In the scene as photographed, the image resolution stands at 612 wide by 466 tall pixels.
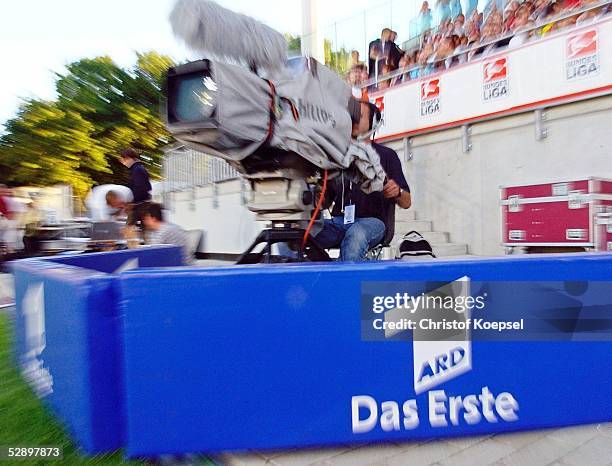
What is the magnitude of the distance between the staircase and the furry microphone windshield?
482cm

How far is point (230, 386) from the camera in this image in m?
1.74

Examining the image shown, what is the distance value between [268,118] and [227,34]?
0.42m

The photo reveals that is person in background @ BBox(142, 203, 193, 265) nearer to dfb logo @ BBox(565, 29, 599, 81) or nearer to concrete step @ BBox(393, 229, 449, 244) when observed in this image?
concrete step @ BBox(393, 229, 449, 244)

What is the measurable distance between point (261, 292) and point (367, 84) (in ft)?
24.8

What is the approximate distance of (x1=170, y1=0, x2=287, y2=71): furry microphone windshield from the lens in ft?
6.78

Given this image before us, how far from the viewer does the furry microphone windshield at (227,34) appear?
2.07m

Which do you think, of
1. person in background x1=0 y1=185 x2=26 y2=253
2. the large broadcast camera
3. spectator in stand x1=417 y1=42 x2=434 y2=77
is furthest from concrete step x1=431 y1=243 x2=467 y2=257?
person in background x1=0 y1=185 x2=26 y2=253

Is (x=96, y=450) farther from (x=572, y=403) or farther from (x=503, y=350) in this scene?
(x=572, y=403)

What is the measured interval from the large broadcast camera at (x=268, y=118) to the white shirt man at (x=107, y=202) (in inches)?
183

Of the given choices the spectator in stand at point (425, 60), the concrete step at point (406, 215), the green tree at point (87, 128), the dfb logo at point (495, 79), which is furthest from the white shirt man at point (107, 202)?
the green tree at point (87, 128)

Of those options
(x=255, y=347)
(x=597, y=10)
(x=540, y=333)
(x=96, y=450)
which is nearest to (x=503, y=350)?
(x=540, y=333)

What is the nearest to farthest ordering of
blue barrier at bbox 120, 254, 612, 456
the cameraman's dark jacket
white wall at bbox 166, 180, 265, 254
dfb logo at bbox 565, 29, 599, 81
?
blue barrier at bbox 120, 254, 612, 456
dfb logo at bbox 565, 29, 599, 81
the cameraman's dark jacket
white wall at bbox 166, 180, 265, 254

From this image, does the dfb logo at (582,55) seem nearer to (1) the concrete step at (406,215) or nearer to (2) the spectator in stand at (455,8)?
(2) the spectator in stand at (455,8)

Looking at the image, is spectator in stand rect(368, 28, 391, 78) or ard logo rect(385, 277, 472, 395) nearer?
ard logo rect(385, 277, 472, 395)
